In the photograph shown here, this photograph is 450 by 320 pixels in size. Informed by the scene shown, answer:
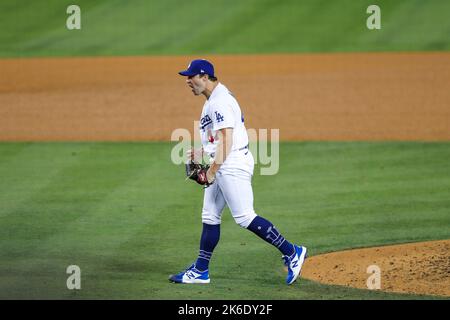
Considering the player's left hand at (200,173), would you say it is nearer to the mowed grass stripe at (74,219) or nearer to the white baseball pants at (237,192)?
the white baseball pants at (237,192)

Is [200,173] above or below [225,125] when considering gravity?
below

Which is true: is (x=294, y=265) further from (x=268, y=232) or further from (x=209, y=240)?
(x=209, y=240)

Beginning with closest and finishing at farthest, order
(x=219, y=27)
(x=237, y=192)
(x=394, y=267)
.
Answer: (x=237, y=192), (x=394, y=267), (x=219, y=27)

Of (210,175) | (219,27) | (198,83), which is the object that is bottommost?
(210,175)

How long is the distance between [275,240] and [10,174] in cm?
Result: 623

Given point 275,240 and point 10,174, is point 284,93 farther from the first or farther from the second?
point 275,240

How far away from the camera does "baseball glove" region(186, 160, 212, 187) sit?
349 inches

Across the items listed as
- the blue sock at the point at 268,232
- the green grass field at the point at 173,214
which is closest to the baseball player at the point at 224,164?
the blue sock at the point at 268,232

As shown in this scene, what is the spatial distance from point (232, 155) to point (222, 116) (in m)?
0.39

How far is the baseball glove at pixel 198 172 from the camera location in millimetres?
8875

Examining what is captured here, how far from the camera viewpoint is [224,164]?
889cm

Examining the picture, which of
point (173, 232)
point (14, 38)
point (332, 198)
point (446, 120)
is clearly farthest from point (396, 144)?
point (14, 38)

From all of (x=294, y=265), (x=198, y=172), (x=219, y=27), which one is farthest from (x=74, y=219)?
(x=219, y=27)

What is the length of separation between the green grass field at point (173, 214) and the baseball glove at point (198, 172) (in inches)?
36.9
